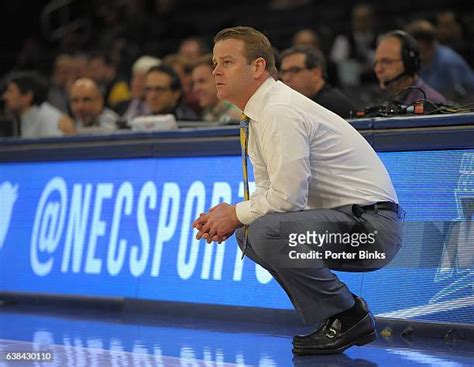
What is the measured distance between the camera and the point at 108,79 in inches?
497

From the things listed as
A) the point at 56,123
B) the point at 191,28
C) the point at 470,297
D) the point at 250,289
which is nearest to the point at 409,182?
the point at 470,297

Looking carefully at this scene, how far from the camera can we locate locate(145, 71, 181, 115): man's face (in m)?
8.54

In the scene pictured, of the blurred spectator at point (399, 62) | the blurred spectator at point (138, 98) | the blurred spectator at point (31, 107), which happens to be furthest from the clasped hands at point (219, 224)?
the blurred spectator at point (138, 98)

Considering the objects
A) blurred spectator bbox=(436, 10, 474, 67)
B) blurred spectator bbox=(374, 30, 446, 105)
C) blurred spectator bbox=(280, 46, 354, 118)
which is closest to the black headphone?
blurred spectator bbox=(374, 30, 446, 105)

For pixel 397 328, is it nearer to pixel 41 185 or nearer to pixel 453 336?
pixel 453 336

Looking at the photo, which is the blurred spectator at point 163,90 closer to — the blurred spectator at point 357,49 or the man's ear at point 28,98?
the man's ear at point 28,98

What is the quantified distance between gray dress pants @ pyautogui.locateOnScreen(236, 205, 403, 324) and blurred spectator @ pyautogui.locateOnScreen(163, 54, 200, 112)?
4737 mm

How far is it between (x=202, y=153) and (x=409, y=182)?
1433mm

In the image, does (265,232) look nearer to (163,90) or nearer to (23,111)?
(163,90)

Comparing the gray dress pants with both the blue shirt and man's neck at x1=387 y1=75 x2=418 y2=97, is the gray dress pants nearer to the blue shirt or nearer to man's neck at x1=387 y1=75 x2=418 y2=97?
man's neck at x1=387 y1=75 x2=418 y2=97

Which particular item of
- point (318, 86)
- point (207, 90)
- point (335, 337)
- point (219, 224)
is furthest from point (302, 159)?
point (207, 90)

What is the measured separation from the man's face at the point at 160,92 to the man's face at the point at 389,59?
205 centimetres

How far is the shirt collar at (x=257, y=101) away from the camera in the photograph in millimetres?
4812

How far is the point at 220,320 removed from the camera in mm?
6219
